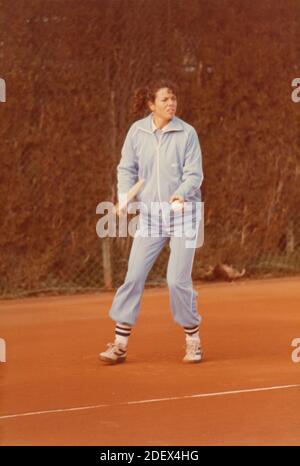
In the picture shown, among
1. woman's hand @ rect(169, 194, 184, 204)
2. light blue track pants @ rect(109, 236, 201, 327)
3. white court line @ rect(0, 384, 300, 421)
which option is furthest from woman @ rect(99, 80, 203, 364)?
white court line @ rect(0, 384, 300, 421)

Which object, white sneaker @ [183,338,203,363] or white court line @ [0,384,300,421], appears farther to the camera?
white sneaker @ [183,338,203,363]

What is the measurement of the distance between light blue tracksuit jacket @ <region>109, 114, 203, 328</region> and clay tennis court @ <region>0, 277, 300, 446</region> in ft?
1.21

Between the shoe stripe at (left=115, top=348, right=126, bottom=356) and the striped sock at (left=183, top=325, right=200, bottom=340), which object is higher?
the striped sock at (left=183, top=325, right=200, bottom=340)

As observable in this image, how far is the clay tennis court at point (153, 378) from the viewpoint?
250 inches

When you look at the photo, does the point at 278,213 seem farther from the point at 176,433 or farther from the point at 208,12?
the point at 176,433

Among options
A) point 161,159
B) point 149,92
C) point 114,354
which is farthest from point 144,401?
point 149,92

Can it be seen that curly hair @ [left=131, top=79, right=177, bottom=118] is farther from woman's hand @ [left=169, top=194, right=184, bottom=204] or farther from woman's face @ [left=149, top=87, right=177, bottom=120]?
woman's hand @ [left=169, top=194, right=184, bottom=204]

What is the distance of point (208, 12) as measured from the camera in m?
13.0

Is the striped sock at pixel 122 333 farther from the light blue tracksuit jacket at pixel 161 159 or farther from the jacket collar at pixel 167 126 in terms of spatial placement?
the jacket collar at pixel 167 126

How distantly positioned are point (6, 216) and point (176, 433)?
6.24 m

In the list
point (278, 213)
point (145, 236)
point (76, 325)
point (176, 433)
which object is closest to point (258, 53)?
point (278, 213)

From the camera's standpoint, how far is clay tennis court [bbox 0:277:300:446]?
20.8 feet

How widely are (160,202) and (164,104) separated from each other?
23.8 inches

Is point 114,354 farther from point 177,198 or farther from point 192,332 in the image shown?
point 177,198
